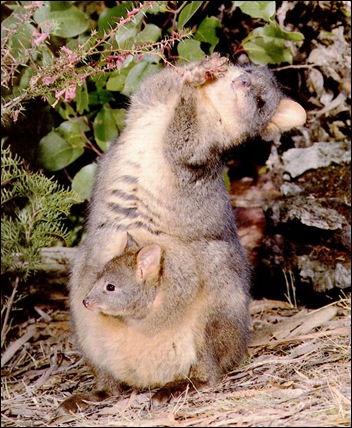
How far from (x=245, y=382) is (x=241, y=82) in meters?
1.78

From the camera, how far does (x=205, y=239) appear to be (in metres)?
4.10

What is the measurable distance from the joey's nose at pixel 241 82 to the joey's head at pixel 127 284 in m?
1.11

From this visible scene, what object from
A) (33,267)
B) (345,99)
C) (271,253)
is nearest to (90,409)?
(33,267)

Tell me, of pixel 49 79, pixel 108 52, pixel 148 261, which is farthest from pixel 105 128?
pixel 148 261

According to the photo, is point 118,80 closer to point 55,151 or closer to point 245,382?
point 55,151

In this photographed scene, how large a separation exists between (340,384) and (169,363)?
42.3 inches

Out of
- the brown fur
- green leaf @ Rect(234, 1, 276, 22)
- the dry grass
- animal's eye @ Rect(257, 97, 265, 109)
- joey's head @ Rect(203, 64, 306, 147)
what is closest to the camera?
the dry grass

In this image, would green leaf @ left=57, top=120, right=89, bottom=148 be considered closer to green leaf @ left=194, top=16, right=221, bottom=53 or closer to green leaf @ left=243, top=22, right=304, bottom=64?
green leaf @ left=194, top=16, right=221, bottom=53

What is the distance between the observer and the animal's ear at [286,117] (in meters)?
4.38

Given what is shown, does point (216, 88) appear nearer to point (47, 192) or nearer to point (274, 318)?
point (47, 192)

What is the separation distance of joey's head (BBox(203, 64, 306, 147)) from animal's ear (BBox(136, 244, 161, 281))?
83 cm

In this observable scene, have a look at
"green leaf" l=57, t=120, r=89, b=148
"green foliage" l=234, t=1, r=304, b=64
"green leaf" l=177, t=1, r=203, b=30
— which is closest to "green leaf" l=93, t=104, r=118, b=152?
"green leaf" l=57, t=120, r=89, b=148

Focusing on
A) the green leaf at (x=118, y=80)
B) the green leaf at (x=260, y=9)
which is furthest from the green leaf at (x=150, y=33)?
the green leaf at (x=260, y=9)

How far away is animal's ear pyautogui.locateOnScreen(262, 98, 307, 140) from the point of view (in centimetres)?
438
